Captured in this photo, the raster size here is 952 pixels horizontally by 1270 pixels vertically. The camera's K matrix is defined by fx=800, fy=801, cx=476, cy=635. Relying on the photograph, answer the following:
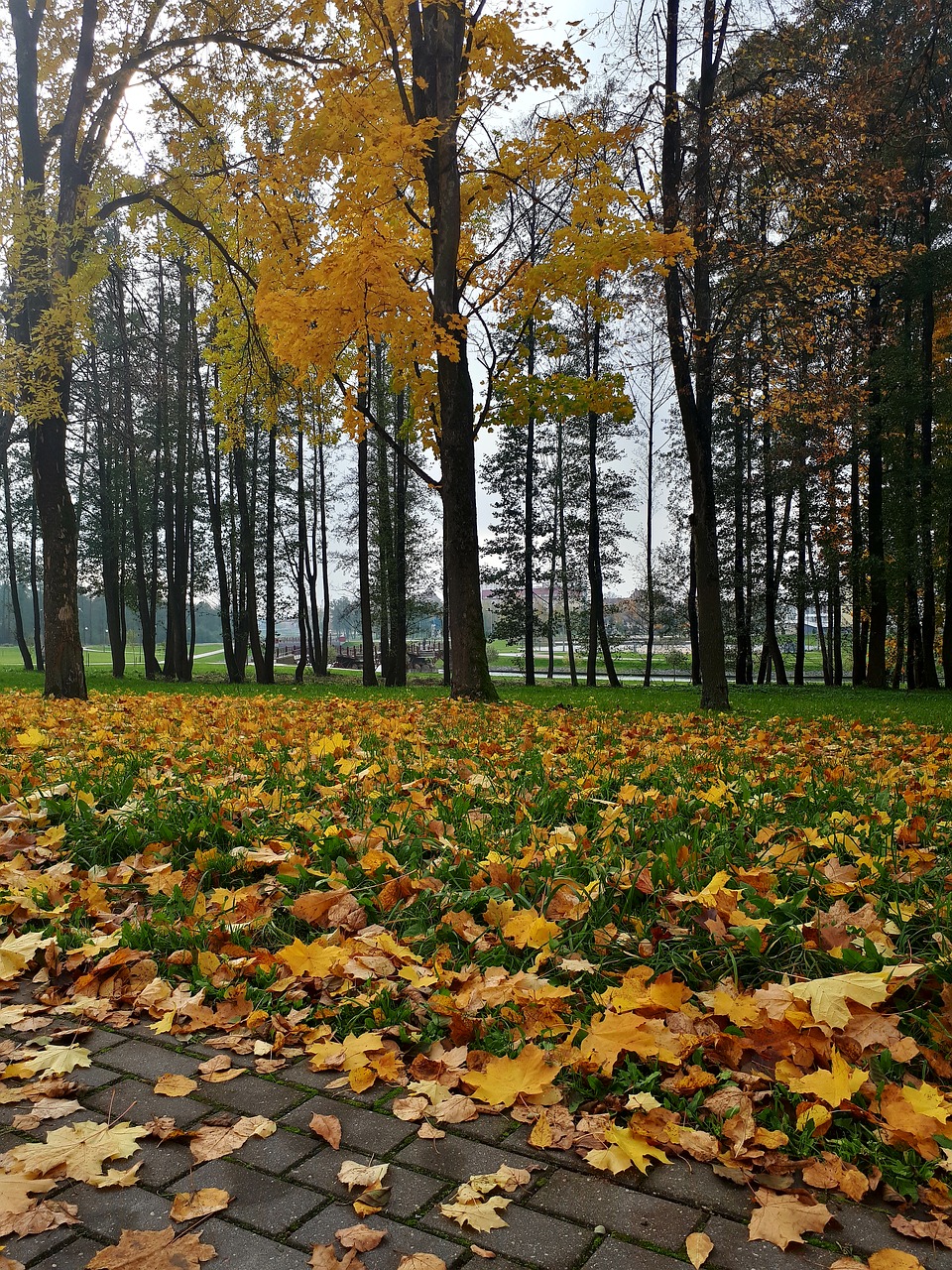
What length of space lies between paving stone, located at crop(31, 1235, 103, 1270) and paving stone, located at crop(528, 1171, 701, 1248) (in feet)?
2.52

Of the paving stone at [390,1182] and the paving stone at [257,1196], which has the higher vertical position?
the paving stone at [257,1196]

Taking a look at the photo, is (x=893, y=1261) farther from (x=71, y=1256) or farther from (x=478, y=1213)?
(x=71, y=1256)

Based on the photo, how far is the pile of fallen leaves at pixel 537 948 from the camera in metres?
1.68

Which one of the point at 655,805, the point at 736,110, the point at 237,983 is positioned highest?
the point at 736,110

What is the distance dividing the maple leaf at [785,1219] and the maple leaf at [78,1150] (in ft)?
3.96

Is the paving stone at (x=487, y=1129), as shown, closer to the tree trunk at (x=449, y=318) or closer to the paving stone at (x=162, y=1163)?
the paving stone at (x=162, y=1163)

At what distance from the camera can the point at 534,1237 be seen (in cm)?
140

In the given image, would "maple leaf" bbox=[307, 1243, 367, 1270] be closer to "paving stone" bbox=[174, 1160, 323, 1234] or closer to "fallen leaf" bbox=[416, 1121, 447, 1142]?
"paving stone" bbox=[174, 1160, 323, 1234]

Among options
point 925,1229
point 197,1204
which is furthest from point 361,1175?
point 925,1229

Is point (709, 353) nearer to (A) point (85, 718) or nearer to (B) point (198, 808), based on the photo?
(A) point (85, 718)

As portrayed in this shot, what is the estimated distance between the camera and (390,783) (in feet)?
13.2

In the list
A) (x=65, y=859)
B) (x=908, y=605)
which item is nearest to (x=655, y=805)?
(x=65, y=859)

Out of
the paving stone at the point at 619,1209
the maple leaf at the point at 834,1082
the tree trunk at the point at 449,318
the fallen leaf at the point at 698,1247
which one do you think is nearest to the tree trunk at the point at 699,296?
the tree trunk at the point at 449,318

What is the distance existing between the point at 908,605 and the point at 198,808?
71.8 ft
